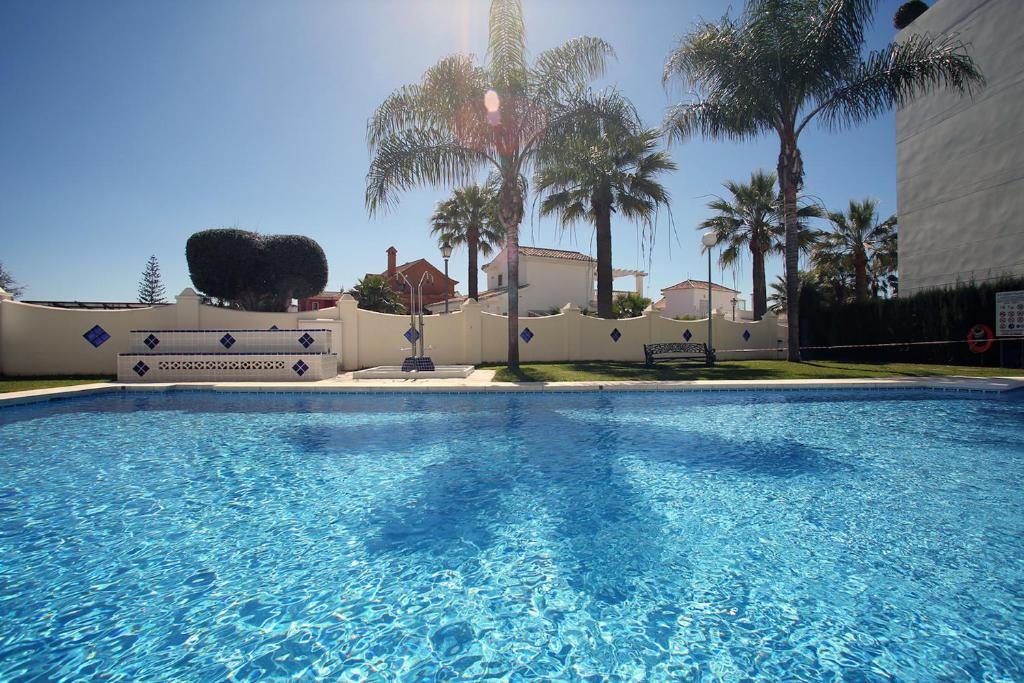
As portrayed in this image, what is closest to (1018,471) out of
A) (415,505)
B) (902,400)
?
(902,400)

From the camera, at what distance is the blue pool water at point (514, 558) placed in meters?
2.41

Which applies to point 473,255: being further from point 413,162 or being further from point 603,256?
→ point 413,162

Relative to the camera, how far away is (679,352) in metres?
17.2

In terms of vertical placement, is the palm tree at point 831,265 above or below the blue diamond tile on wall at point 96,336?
above

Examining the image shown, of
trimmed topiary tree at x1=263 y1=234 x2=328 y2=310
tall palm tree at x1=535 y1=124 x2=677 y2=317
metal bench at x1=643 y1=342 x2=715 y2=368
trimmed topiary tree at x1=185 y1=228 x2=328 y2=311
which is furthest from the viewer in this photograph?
trimmed topiary tree at x1=263 y1=234 x2=328 y2=310

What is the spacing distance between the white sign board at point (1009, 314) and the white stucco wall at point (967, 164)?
82.8 inches

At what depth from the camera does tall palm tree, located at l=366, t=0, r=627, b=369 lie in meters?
13.3

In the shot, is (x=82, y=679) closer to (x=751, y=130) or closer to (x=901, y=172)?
(x=751, y=130)

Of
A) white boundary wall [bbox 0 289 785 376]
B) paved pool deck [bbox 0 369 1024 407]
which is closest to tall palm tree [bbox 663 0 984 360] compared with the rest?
paved pool deck [bbox 0 369 1024 407]

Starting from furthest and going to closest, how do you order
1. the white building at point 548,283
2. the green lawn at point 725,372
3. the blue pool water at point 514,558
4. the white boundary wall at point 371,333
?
the white building at point 548,283 < the white boundary wall at point 371,333 < the green lawn at point 725,372 < the blue pool water at point 514,558

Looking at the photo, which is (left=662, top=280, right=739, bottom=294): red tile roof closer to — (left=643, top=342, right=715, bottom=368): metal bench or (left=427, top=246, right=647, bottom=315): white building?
(left=427, top=246, right=647, bottom=315): white building

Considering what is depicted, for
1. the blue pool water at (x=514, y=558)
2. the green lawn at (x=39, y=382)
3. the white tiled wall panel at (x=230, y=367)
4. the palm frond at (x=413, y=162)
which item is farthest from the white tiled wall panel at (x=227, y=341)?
the blue pool water at (x=514, y=558)

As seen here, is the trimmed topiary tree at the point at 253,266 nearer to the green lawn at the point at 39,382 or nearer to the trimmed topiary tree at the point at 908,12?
the green lawn at the point at 39,382

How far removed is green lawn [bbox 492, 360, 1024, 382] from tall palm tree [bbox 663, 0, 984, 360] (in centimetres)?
454
